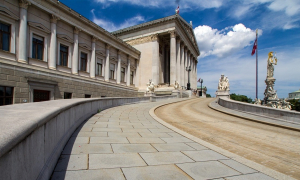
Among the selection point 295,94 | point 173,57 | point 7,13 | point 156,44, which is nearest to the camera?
point 7,13

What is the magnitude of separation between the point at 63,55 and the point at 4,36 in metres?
6.45

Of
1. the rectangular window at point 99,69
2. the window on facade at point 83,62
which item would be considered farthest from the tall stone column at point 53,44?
the rectangular window at point 99,69

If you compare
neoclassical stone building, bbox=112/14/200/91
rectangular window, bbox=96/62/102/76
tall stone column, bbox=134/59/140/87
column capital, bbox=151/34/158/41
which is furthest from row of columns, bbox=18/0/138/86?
column capital, bbox=151/34/158/41

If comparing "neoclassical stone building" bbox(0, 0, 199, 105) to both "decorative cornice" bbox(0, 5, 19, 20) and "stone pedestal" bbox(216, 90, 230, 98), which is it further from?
"stone pedestal" bbox(216, 90, 230, 98)

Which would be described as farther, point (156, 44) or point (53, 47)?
point (156, 44)

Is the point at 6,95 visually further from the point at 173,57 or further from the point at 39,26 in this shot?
the point at 173,57

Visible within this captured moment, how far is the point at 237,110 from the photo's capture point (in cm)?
1410

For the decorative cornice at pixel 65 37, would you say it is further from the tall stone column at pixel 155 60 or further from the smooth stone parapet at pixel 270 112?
the tall stone column at pixel 155 60

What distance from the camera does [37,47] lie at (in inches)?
689

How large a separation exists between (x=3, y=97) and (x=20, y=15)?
7532 millimetres

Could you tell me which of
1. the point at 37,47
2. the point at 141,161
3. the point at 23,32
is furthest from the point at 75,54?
the point at 141,161

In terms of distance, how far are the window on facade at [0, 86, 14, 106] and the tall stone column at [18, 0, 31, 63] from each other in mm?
2814

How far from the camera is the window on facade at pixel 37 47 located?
1712cm

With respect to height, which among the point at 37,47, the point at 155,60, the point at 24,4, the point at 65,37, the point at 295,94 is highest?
the point at 24,4
